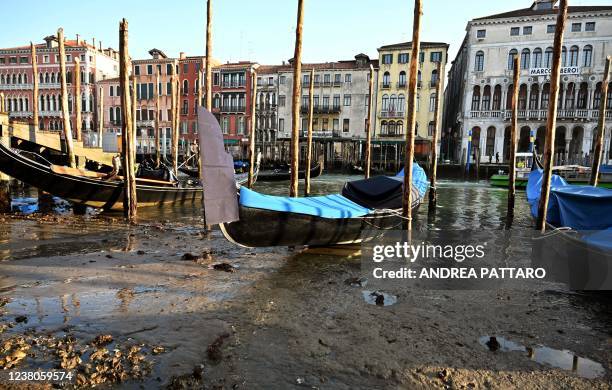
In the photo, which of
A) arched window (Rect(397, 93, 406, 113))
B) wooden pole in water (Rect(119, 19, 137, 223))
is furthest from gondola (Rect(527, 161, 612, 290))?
arched window (Rect(397, 93, 406, 113))

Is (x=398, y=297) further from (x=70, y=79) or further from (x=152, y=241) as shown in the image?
(x=70, y=79)

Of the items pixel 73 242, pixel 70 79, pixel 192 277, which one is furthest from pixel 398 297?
pixel 70 79

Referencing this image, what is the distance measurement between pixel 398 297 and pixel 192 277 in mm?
3012

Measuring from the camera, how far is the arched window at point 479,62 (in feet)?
116

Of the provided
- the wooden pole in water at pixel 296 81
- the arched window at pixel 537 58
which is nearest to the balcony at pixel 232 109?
the arched window at pixel 537 58

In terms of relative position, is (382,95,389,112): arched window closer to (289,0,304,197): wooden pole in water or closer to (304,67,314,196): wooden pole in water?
(304,67,314,196): wooden pole in water

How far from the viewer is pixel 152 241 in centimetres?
829

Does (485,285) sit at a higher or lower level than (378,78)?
lower

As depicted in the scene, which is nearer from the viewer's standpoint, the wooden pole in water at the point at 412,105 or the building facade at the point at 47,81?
the wooden pole in water at the point at 412,105

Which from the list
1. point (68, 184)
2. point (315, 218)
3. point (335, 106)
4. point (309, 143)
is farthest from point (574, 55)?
point (68, 184)

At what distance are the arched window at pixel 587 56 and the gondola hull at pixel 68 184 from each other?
35.8 meters

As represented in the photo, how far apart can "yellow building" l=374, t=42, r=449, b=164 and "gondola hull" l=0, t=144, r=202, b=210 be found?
95.2 feet

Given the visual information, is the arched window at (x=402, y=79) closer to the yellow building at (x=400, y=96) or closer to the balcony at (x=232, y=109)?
the yellow building at (x=400, y=96)

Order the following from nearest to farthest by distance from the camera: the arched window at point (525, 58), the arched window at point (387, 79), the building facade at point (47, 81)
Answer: the arched window at point (525, 58), the arched window at point (387, 79), the building facade at point (47, 81)
